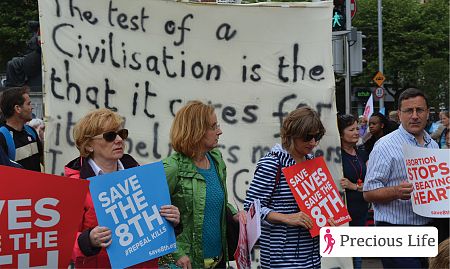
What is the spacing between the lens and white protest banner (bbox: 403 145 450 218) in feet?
16.2

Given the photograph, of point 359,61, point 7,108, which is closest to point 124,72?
point 7,108

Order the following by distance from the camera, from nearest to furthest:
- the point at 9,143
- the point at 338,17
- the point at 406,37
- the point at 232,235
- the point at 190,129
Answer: the point at 190,129, the point at 232,235, the point at 9,143, the point at 338,17, the point at 406,37

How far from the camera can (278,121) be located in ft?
20.1

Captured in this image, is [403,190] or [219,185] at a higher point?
[219,185]

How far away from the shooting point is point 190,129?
4.01m

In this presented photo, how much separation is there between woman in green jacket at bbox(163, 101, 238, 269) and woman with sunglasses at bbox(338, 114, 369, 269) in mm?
2713

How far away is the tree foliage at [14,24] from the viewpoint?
35250 millimetres

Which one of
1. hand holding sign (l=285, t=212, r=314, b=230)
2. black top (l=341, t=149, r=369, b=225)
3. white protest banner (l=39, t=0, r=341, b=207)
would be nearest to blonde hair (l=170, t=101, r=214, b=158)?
hand holding sign (l=285, t=212, r=314, b=230)

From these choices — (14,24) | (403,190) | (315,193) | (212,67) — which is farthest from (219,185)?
(14,24)

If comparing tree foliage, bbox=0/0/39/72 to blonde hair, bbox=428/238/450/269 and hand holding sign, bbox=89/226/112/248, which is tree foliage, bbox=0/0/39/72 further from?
blonde hair, bbox=428/238/450/269

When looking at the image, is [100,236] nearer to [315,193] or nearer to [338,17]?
[315,193]

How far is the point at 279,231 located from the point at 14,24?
3412cm

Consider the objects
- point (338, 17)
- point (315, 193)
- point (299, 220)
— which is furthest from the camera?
point (338, 17)

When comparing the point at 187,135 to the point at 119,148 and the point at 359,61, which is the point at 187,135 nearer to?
the point at 119,148
